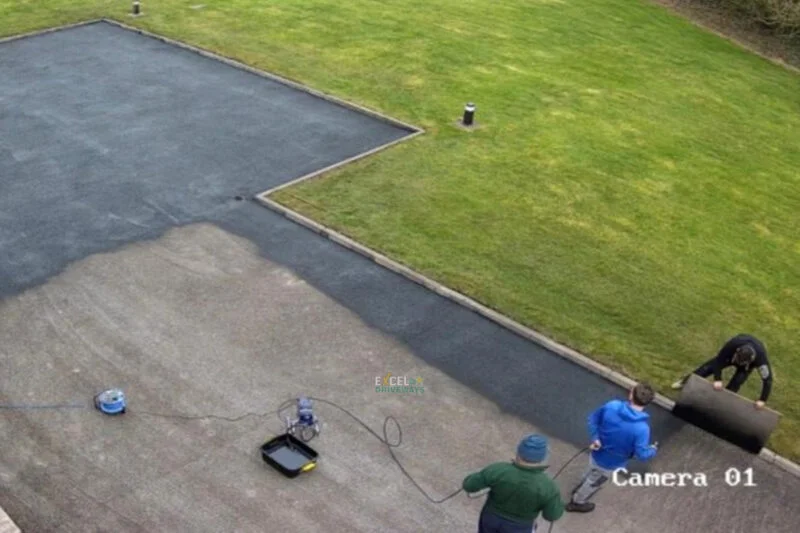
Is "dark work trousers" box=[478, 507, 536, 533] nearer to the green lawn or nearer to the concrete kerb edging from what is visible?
the concrete kerb edging

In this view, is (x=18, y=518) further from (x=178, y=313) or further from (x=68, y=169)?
(x=68, y=169)

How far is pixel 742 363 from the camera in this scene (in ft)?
34.8

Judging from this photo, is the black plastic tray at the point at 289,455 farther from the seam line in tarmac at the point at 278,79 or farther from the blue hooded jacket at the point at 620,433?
the seam line in tarmac at the point at 278,79

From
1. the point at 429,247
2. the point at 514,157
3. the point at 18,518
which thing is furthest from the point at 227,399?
the point at 514,157

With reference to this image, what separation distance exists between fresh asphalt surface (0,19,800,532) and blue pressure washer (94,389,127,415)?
3178mm

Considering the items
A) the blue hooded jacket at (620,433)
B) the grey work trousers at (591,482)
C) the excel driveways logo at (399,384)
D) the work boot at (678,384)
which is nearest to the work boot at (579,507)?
the grey work trousers at (591,482)

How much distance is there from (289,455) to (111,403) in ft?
7.68

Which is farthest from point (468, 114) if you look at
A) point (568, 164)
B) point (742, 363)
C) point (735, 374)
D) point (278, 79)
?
point (742, 363)

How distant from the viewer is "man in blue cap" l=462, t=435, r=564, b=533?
284 inches

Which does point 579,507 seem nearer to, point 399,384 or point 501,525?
point 501,525

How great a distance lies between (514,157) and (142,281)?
8445 millimetres

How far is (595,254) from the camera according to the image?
14609 millimetres

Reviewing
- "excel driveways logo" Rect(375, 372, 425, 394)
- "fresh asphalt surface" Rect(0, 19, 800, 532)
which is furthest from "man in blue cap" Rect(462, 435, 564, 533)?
"excel driveways logo" Rect(375, 372, 425, 394)

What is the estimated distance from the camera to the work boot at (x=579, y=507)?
31.3 feet
